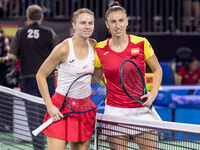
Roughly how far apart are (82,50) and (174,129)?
108 cm

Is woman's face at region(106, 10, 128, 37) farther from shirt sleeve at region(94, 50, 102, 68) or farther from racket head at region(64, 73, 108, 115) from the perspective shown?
racket head at region(64, 73, 108, 115)

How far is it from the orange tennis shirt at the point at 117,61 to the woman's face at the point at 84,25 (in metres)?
0.27

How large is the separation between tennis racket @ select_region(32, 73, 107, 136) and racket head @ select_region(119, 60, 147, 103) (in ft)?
0.63

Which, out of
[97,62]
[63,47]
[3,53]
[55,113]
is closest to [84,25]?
[63,47]

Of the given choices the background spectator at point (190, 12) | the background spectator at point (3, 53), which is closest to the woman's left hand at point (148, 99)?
the background spectator at point (3, 53)

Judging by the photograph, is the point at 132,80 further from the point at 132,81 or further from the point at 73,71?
the point at 73,71

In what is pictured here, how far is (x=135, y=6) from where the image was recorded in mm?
10352

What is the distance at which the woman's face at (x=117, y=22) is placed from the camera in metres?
4.16

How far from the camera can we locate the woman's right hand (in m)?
3.97

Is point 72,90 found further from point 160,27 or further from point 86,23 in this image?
point 160,27

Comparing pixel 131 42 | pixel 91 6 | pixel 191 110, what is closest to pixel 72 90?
pixel 131 42

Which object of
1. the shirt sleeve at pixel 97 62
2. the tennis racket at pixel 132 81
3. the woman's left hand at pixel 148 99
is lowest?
the woman's left hand at pixel 148 99

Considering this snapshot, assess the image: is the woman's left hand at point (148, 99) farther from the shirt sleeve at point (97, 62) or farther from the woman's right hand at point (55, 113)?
the woman's right hand at point (55, 113)

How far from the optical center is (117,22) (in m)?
4.16
